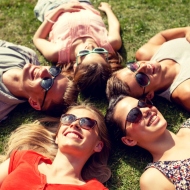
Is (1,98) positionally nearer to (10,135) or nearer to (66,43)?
(10,135)

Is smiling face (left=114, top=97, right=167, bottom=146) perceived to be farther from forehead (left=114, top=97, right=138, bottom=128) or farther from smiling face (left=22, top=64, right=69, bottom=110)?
smiling face (left=22, top=64, right=69, bottom=110)

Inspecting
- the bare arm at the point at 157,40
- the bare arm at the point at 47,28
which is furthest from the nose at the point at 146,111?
the bare arm at the point at 47,28

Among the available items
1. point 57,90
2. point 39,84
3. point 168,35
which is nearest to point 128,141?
point 57,90

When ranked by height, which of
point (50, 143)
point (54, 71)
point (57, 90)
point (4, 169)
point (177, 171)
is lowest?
point (50, 143)

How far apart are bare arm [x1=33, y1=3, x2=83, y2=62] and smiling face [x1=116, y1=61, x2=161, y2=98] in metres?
1.73

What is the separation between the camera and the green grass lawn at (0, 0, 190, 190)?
616cm

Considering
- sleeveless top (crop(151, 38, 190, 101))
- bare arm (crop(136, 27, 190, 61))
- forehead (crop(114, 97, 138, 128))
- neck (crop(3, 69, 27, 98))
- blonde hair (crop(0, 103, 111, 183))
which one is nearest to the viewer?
forehead (crop(114, 97, 138, 128))

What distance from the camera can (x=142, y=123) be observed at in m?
5.11

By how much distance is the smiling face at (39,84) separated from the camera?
581 cm

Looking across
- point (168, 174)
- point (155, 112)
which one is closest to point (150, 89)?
point (155, 112)

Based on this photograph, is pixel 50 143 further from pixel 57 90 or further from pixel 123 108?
pixel 123 108

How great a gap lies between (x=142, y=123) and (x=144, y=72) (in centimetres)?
107

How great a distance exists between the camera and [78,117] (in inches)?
204

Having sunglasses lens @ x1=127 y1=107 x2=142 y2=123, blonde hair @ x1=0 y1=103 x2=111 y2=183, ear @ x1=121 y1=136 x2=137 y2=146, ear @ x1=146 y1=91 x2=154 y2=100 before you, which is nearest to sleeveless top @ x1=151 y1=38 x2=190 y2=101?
ear @ x1=146 y1=91 x2=154 y2=100
